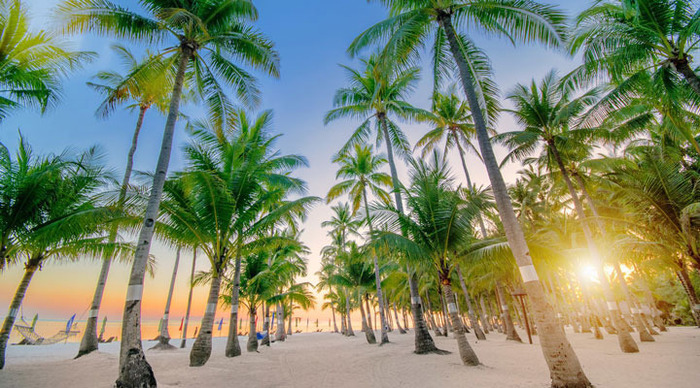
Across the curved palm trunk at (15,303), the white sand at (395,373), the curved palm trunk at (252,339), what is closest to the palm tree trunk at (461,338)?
the white sand at (395,373)

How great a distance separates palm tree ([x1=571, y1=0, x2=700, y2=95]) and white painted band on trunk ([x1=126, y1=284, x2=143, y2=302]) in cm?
1284

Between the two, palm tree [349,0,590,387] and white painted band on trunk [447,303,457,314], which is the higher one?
palm tree [349,0,590,387]

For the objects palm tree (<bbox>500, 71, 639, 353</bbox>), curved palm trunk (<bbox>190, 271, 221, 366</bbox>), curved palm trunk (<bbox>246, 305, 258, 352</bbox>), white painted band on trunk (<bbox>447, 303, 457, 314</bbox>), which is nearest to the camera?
white painted band on trunk (<bbox>447, 303, 457, 314</bbox>)

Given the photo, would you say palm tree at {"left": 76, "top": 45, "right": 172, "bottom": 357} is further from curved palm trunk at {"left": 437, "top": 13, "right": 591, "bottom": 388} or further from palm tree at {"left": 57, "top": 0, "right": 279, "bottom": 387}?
curved palm trunk at {"left": 437, "top": 13, "right": 591, "bottom": 388}

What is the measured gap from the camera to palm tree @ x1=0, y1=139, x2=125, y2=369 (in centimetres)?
776

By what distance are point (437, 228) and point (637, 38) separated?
24.8 ft

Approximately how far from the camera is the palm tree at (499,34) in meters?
5.07

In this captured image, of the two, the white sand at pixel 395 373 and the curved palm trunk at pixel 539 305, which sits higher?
the curved palm trunk at pixel 539 305

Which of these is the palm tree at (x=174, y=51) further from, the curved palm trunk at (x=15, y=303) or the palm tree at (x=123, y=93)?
the curved palm trunk at (x=15, y=303)

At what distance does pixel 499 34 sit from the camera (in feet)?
27.1

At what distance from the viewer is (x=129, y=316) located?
19.4ft

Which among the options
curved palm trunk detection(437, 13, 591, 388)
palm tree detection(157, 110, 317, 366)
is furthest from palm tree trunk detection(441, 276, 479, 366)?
palm tree detection(157, 110, 317, 366)

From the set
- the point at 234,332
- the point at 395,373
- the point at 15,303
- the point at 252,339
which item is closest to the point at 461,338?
the point at 395,373

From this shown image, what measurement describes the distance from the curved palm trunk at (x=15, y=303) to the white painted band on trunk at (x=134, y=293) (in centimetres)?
501
